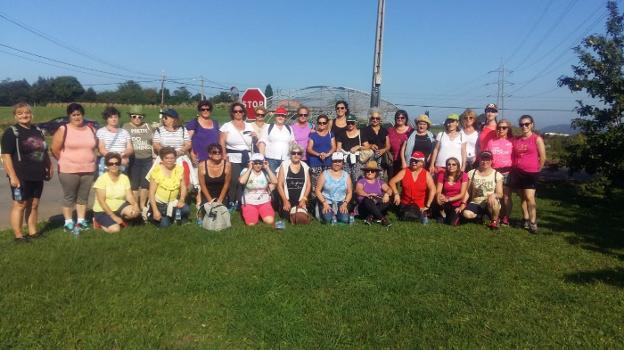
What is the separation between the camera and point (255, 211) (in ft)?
24.0

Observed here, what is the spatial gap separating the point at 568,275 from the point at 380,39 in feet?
28.6

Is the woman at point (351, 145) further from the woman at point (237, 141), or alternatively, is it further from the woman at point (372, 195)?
the woman at point (237, 141)

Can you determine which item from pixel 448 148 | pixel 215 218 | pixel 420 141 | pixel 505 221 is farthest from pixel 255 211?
pixel 505 221

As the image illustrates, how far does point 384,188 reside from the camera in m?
7.61

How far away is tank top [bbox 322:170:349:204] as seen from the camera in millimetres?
7438

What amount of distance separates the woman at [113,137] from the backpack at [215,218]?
4.89 feet

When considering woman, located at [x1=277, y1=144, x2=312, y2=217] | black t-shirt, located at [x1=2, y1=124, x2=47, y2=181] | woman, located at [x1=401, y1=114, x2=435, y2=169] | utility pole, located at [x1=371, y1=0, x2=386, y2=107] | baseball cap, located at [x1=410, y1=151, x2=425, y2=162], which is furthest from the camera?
utility pole, located at [x1=371, y1=0, x2=386, y2=107]

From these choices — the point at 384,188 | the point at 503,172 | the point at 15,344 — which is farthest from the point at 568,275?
the point at 15,344

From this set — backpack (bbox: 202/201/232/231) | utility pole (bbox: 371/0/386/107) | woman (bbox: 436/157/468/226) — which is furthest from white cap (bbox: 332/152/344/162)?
utility pole (bbox: 371/0/386/107)

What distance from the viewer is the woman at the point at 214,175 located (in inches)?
283

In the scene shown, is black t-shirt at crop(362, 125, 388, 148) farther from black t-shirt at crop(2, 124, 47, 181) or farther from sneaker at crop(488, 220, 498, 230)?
black t-shirt at crop(2, 124, 47, 181)

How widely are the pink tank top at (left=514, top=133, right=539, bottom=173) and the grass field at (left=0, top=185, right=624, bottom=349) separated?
1.07 metres

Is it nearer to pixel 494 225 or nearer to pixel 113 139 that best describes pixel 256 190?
pixel 113 139

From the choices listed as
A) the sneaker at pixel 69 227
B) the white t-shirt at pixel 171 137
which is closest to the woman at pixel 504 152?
the white t-shirt at pixel 171 137
